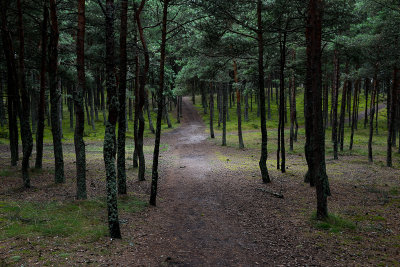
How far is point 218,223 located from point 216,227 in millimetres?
332

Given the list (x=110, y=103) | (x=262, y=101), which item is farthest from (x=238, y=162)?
(x=110, y=103)

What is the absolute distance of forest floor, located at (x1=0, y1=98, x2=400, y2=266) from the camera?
6.18 meters

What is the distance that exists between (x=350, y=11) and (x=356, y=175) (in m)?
9.03

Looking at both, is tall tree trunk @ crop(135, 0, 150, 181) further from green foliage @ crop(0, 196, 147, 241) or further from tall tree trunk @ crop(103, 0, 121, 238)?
tall tree trunk @ crop(103, 0, 121, 238)

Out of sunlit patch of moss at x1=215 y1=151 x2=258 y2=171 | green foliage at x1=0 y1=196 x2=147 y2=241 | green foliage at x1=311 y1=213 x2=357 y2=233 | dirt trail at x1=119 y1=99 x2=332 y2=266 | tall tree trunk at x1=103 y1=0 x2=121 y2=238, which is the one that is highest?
tall tree trunk at x1=103 y1=0 x2=121 y2=238

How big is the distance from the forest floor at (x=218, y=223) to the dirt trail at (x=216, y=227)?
3cm

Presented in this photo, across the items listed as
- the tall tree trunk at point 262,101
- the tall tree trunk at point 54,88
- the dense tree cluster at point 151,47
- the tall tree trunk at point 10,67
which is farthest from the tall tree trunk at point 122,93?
the tall tree trunk at point 262,101

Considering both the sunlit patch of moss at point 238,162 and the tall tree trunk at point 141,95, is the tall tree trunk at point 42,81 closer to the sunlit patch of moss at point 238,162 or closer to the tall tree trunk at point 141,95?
the tall tree trunk at point 141,95

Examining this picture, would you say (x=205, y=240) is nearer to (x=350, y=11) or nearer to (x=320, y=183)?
(x=320, y=183)

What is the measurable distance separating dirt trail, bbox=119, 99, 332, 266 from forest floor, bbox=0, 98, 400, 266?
0.03 m

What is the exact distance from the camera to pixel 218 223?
866 cm

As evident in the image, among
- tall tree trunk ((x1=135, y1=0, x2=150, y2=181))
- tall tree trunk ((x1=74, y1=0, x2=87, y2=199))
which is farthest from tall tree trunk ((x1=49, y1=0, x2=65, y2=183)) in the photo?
tall tree trunk ((x1=135, y1=0, x2=150, y2=181))

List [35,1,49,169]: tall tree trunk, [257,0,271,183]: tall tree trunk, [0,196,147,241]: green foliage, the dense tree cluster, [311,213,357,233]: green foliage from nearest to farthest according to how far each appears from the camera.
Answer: [0,196,147,241]: green foliage, [311,213,357,233]: green foliage, the dense tree cluster, [35,1,49,169]: tall tree trunk, [257,0,271,183]: tall tree trunk

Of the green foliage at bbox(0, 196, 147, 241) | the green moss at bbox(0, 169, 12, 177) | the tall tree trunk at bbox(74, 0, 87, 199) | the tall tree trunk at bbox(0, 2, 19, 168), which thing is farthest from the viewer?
the green moss at bbox(0, 169, 12, 177)
